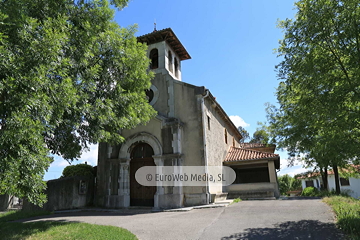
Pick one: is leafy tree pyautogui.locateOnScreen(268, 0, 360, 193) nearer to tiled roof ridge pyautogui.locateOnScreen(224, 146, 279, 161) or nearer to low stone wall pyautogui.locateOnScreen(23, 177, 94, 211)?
tiled roof ridge pyautogui.locateOnScreen(224, 146, 279, 161)

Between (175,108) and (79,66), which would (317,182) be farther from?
(79,66)

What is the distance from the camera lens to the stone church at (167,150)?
40.7 feet

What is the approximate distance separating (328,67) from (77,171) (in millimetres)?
13399

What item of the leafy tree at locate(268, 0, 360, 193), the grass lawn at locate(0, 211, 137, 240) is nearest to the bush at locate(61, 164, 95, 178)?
the grass lawn at locate(0, 211, 137, 240)

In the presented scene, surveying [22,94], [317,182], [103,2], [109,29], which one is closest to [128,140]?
[109,29]

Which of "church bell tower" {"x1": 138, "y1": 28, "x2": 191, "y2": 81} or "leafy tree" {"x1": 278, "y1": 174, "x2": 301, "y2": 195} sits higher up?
"church bell tower" {"x1": 138, "y1": 28, "x2": 191, "y2": 81}

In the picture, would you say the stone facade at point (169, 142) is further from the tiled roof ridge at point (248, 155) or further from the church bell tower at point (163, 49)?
the tiled roof ridge at point (248, 155)

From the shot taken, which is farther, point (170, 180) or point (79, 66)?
point (170, 180)

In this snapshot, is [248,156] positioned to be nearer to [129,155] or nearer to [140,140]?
[140,140]

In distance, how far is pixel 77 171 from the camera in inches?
560

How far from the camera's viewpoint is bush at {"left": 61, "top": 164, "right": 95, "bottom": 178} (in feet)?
46.3

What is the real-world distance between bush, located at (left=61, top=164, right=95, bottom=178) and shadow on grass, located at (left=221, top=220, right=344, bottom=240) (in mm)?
10889

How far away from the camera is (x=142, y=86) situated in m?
10.4

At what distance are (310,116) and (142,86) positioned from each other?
647cm
